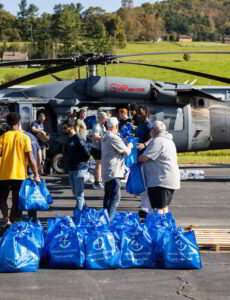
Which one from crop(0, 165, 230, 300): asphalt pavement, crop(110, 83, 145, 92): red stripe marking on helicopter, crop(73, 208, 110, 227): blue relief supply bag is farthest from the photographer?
crop(110, 83, 145, 92): red stripe marking on helicopter

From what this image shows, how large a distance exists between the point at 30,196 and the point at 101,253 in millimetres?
2187

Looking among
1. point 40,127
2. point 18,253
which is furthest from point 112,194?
point 40,127

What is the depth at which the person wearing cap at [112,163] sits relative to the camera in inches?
411

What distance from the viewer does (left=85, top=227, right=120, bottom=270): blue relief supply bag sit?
8289 mm

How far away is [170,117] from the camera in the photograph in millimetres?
18719

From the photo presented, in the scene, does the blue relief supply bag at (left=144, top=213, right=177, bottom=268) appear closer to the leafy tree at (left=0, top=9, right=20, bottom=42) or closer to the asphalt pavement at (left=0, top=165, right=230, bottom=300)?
the asphalt pavement at (left=0, top=165, right=230, bottom=300)

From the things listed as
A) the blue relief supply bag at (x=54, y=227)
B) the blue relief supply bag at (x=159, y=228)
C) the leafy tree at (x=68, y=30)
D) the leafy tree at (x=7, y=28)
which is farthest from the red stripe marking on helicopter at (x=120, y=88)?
the leafy tree at (x=7, y=28)

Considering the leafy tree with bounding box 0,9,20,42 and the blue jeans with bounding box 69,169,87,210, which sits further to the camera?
the leafy tree with bounding box 0,9,20,42

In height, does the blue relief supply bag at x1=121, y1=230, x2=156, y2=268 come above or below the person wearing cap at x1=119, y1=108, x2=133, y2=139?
below

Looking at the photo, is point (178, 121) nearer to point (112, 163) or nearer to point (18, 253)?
point (112, 163)

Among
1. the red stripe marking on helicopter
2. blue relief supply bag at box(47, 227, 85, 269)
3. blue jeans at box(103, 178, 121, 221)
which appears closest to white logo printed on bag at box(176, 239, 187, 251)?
blue relief supply bag at box(47, 227, 85, 269)

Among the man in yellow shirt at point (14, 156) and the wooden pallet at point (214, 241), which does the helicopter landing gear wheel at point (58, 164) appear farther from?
the wooden pallet at point (214, 241)

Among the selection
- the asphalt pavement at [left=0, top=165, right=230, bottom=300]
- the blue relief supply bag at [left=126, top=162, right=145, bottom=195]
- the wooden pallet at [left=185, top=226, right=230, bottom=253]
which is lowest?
the wooden pallet at [left=185, top=226, right=230, bottom=253]

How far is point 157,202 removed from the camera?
388 inches
